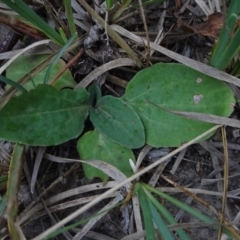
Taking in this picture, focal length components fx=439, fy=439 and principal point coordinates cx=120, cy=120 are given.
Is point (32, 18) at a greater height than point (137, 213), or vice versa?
point (32, 18)

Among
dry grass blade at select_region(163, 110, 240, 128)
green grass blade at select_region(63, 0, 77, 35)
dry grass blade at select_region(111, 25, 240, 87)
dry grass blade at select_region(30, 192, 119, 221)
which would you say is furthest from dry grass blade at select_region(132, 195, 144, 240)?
green grass blade at select_region(63, 0, 77, 35)

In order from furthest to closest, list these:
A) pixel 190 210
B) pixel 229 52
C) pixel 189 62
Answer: pixel 189 62 < pixel 229 52 < pixel 190 210

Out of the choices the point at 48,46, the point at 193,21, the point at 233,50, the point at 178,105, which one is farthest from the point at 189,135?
the point at 48,46

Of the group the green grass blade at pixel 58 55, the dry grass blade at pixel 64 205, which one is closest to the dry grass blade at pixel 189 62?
the green grass blade at pixel 58 55

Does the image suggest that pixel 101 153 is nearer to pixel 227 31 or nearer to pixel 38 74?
pixel 38 74

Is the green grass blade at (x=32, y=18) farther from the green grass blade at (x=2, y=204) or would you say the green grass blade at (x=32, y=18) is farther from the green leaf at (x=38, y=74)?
the green grass blade at (x=2, y=204)

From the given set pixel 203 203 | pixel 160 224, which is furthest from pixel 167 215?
pixel 203 203

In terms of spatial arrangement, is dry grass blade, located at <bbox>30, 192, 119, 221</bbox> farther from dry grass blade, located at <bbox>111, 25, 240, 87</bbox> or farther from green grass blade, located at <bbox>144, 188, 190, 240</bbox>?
dry grass blade, located at <bbox>111, 25, 240, 87</bbox>
